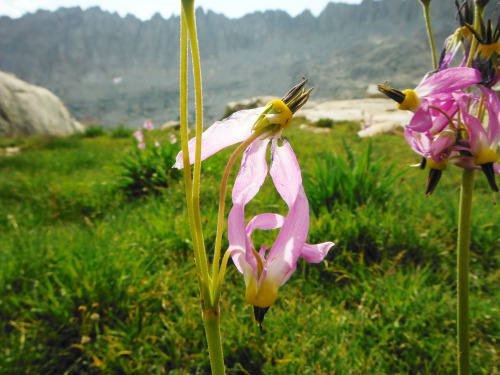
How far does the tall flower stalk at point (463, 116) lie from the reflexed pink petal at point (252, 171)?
25cm

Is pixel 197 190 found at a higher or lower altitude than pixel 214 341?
higher

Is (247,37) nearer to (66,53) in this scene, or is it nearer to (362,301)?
(66,53)

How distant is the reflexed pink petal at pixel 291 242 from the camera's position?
0.92 feet

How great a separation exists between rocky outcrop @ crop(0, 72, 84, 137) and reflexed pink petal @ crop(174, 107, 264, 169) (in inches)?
377

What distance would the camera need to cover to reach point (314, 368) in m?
1.00

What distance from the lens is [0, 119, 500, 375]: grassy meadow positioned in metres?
1.07

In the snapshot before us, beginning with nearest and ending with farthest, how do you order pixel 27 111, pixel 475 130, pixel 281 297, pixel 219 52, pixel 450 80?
pixel 450 80 < pixel 475 130 < pixel 281 297 < pixel 27 111 < pixel 219 52

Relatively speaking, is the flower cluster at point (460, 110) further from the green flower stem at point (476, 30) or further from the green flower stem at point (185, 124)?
the green flower stem at point (185, 124)

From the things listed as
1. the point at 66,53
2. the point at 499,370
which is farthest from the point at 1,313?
the point at 66,53

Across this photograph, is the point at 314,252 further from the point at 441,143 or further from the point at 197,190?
the point at 441,143

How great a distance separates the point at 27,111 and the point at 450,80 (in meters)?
10.7

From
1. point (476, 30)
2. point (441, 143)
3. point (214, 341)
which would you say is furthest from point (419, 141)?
point (214, 341)

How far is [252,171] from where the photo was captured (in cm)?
31

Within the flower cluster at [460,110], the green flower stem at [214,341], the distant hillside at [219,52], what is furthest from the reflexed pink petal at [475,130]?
the distant hillside at [219,52]
